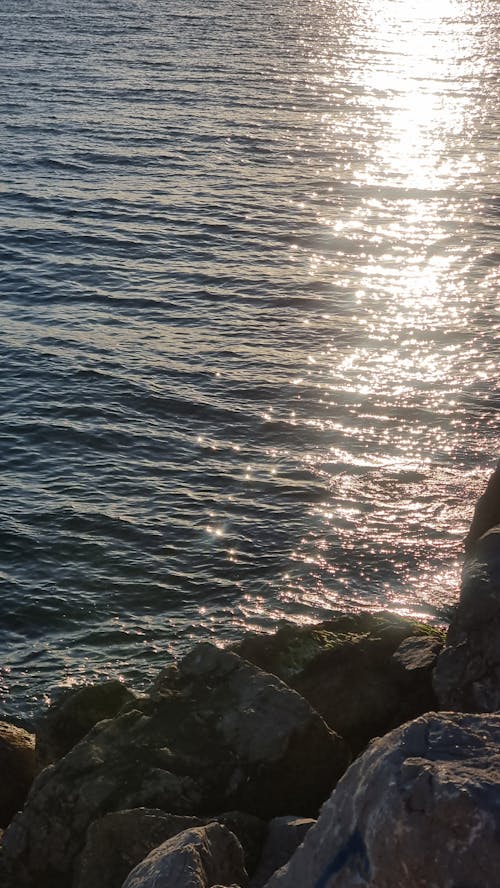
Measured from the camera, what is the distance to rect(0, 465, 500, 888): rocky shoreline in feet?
28.6

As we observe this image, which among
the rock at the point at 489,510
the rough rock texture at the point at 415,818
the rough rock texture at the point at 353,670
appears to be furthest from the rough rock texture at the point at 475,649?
the rough rock texture at the point at 415,818

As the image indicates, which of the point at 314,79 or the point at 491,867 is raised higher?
the point at 314,79

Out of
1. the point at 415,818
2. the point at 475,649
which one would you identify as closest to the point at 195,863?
the point at 415,818

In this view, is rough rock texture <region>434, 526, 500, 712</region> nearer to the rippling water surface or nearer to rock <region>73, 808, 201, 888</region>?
rock <region>73, 808, 201, 888</region>

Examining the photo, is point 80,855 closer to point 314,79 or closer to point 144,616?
point 144,616

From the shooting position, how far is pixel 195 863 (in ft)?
33.6

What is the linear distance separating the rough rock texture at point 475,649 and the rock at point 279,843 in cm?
262

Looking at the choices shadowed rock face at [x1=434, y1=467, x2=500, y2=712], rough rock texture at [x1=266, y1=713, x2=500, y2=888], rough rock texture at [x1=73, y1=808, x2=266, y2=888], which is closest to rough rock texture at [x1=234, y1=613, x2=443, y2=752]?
shadowed rock face at [x1=434, y1=467, x2=500, y2=712]

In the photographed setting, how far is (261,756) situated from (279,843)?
4.73ft

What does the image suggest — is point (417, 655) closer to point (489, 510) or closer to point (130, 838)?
point (489, 510)

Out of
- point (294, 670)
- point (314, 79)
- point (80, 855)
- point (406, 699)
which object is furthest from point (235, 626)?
point (314, 79)

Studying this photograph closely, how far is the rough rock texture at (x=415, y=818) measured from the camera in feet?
→ 26.0

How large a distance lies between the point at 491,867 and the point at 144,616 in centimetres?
1316

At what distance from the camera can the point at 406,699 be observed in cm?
1469
